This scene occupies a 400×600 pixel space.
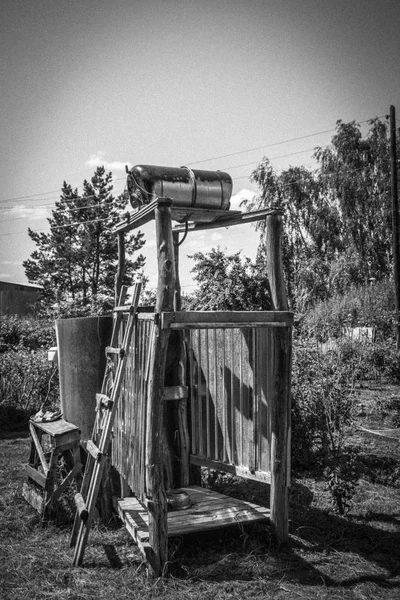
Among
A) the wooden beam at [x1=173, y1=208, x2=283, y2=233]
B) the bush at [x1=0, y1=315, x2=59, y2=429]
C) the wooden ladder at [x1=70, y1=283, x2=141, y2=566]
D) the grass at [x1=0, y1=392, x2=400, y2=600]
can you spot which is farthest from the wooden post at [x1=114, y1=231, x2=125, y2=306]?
the bush at [x1=0, y1=315, x2=59, y2=429]

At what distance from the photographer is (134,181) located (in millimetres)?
4293

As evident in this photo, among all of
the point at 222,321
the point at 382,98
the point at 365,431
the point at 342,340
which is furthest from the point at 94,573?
the point at 382,98

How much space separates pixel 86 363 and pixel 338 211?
22.6 metres

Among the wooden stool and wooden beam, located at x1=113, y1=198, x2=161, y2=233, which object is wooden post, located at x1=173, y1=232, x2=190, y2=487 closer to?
the wooden stool

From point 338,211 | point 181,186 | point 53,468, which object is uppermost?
point 338,211

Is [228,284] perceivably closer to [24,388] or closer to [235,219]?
[24,388]

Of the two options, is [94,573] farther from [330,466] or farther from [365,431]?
[365,431]

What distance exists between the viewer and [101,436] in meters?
4.00

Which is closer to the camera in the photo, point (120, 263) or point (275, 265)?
point (275, 265)

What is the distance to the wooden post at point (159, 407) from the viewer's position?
3.61 m

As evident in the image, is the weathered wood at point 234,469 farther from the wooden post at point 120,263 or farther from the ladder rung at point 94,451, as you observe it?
the wooden post at point 120,263

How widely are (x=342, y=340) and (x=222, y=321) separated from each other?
409 inches

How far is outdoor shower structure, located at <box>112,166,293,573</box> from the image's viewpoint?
3.71 m

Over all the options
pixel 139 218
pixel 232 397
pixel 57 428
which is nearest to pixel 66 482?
pixel 57 428
